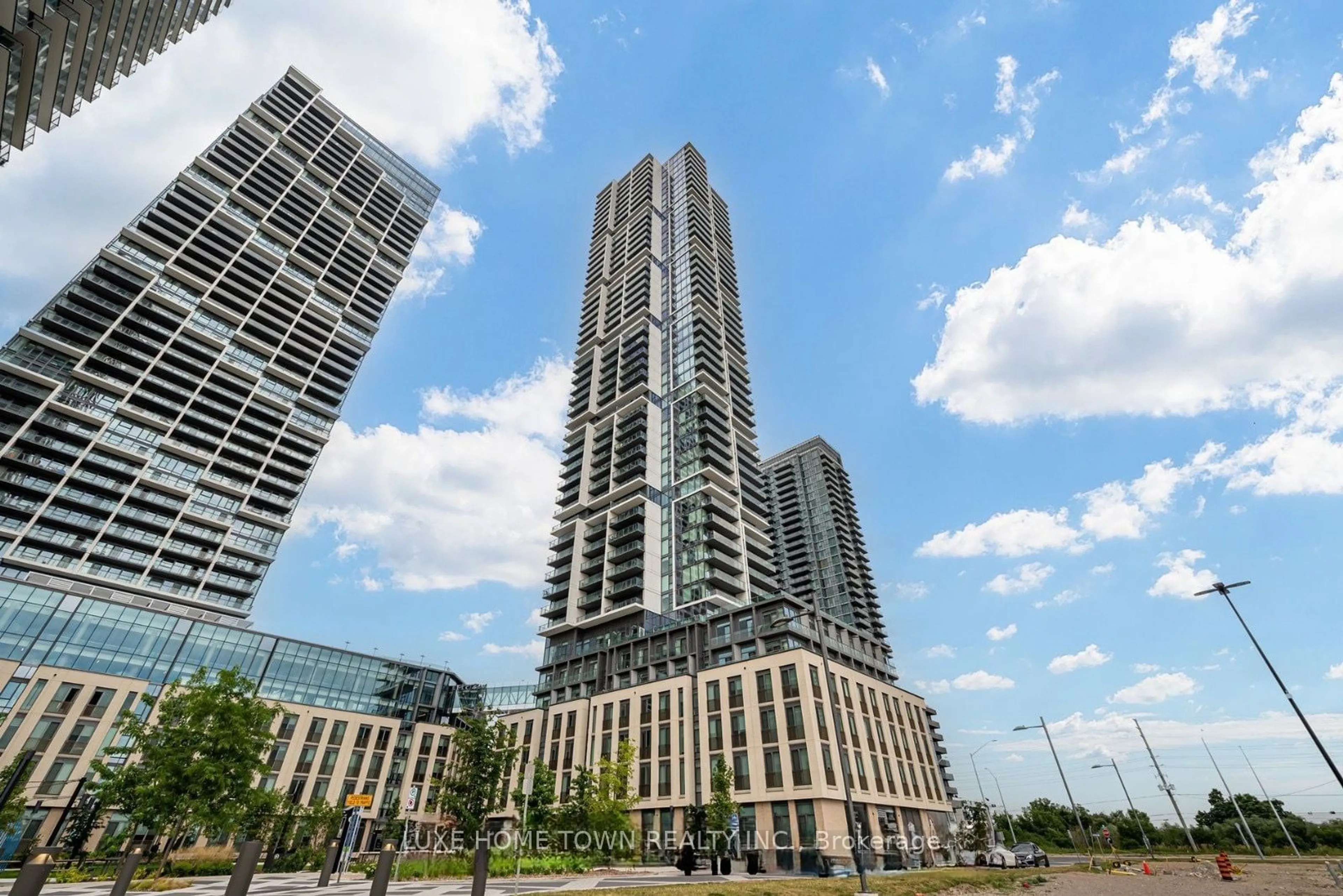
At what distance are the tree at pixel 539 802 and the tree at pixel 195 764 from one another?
1624 cm

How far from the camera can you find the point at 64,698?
4991 centimetres

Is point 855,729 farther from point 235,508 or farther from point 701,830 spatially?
point 235,508

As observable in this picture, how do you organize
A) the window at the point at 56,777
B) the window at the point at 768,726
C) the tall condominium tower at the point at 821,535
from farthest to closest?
the tall condominium tower at the point at 821,535 → the window at the point at 56,777 → the window at the point at 768,726

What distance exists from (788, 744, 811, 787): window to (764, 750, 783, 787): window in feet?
3.39

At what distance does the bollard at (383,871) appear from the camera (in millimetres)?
11375

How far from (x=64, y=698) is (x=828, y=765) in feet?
215

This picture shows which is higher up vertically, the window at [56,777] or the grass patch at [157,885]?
the window at [56,777]

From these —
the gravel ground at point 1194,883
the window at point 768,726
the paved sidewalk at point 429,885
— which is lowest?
the gravel ground at point 1194,883

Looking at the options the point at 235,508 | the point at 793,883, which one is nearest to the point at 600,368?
the point at 235,508

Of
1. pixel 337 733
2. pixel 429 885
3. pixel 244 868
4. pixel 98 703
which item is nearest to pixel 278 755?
pixel 337 733

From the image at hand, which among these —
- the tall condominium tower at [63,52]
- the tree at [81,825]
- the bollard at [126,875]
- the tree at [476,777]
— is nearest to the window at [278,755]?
the tree at [81,825]

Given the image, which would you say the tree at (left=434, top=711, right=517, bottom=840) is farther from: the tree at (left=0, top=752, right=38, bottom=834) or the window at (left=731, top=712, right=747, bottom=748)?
the tree at (left=0, top=752, right=38, bottom=834)

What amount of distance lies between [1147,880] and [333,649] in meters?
78.7

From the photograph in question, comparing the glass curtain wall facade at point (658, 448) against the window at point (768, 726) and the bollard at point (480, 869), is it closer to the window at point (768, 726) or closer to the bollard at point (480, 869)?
the window at point (768, 726)
